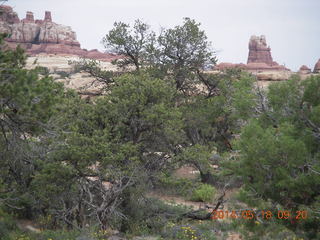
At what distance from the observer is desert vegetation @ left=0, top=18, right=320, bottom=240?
25.7 feet

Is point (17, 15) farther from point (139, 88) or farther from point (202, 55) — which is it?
point (139, 88)

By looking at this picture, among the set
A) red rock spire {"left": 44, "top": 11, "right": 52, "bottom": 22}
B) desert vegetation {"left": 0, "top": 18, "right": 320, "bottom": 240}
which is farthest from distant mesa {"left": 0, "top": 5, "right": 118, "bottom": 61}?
desert vegetation {"left": 0, "top": 18, "right": 320, "bottom": 240}

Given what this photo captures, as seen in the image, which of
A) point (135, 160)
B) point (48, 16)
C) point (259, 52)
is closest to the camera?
point (135, 160)

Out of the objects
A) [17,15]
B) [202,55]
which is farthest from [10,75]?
[17,15]

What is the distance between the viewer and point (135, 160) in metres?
12.1

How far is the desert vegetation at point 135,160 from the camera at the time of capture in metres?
7.84

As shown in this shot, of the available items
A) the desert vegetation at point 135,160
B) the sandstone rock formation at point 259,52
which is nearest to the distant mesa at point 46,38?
the sandstone rock formation at point 259,52

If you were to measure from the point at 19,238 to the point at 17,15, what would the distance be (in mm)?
136258

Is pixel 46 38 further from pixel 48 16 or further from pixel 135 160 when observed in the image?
pixel 135 160

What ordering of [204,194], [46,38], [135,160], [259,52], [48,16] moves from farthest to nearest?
1. [48,16]
2. [46,38]
3. [259,52]
4. [204,194]
5. [135,160]

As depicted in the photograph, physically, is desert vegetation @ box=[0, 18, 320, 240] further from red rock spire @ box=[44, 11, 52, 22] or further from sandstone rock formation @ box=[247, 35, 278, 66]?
red rock spire @ box=[44, 11, 52, 22]

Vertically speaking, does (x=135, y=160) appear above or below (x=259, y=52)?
below

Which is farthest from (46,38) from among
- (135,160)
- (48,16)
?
(135,160)

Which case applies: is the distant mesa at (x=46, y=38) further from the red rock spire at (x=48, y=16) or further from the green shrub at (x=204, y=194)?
the green shrub at (x=204, y=194)
